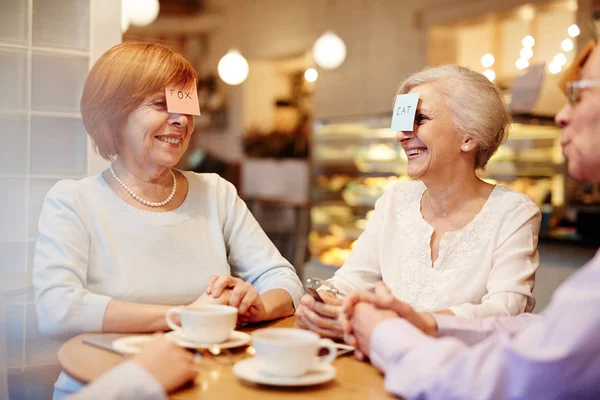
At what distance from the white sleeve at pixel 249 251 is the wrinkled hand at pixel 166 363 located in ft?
2.67

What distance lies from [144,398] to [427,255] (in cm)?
115

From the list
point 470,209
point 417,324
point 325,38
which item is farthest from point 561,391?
point 325,38

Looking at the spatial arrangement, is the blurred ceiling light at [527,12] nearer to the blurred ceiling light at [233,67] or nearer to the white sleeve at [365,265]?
the blurred ceiling light at [233,67]

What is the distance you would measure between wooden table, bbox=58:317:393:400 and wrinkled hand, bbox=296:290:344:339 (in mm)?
155

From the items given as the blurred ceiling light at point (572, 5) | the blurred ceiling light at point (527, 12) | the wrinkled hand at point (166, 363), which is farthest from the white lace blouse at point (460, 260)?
the blurred ceiling light at point (527, 12)

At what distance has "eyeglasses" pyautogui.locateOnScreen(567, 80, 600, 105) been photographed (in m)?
1.21

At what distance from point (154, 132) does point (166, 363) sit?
930 millimetres

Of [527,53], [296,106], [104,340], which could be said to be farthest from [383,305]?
[296,106]

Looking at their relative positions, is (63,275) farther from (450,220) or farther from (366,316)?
(450,220)

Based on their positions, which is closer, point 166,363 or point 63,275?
point 166,363

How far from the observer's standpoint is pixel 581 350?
0.95 meters

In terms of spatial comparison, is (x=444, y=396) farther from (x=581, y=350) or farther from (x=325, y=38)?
(x=325, y=38)

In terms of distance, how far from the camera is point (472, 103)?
208cm

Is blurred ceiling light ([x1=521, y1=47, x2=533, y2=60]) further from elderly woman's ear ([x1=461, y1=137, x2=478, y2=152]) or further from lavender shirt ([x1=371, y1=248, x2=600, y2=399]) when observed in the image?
lavender shirt ([x1=371, y1=248, x2=600, y2=399])
